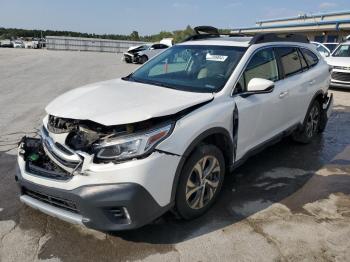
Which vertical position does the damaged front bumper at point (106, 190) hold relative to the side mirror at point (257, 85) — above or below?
below

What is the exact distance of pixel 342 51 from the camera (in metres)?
13.4

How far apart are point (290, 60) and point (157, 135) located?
3.04 m

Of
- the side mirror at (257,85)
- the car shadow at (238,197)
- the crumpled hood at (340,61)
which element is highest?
the side mirror at (257,85)

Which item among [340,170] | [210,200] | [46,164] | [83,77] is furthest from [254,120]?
[83,77]

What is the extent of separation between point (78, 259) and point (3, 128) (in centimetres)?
437

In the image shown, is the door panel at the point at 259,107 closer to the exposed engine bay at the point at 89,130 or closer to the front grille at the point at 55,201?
the exposed engine bay at the point at 89,130

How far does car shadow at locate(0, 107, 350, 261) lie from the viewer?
3.29m

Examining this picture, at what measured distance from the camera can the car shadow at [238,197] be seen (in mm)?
3291

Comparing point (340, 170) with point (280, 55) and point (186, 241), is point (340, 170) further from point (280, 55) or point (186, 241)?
point (186, 241)

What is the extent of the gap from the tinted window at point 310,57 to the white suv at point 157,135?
1.05m

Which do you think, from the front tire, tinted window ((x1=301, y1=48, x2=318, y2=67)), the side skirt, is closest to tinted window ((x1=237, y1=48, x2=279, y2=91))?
the side skirt

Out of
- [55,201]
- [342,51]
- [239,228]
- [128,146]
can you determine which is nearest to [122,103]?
[128,146]

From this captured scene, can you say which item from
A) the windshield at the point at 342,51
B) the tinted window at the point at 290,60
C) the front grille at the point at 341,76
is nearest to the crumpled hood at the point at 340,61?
the front grille at the point at 341,76

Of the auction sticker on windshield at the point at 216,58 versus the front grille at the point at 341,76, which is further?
the front grille at the point at 341,76
